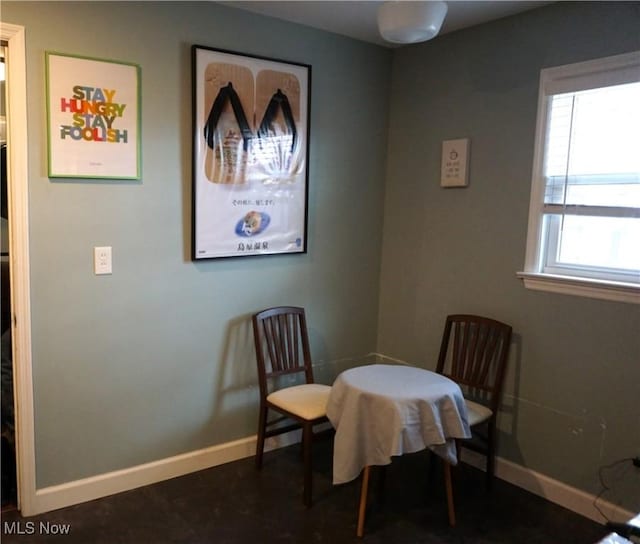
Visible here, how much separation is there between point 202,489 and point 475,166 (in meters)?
2.19

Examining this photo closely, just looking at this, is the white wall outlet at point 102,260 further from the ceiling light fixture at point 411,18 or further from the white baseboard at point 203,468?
the ceiling light fixture at point 411,18

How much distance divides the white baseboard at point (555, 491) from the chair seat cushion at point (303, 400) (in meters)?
0.98

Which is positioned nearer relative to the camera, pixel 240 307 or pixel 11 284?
pixel 11 284

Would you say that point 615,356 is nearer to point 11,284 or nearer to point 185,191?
point 185,191

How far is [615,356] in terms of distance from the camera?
2367 millimetres

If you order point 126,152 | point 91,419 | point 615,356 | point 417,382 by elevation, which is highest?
point 126,152

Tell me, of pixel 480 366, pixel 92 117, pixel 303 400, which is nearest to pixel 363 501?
pixel 303 400

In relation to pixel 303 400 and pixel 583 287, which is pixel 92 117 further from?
pixel 583 287

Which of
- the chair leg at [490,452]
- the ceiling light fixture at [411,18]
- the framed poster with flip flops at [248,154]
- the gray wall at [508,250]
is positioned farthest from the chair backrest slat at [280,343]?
Result: the ceiling light fixture at [411,18]

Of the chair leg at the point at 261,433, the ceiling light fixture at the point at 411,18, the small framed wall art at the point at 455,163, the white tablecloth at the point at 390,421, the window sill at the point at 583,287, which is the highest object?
the ceiling light fixture at the point at 411,18

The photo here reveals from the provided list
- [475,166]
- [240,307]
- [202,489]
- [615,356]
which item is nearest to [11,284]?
[240,307]

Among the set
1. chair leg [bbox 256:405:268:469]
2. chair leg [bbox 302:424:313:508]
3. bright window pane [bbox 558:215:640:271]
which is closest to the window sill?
bright window pane [bbox 558:215:640:271]

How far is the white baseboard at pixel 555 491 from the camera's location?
95.0 inches

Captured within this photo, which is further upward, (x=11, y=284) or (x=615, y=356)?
(x=11, y=284)
